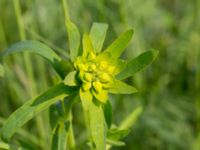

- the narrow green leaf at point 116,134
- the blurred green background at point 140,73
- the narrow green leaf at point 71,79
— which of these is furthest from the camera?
the blurred green background at point 140,73

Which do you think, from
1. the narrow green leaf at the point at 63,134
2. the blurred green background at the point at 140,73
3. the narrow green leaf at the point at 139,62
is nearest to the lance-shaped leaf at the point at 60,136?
the narrow green leaf at the point at 63,134

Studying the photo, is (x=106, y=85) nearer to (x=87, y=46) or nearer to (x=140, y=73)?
(x=87, y=46)

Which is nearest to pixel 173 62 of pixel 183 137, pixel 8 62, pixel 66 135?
pixel 183 137

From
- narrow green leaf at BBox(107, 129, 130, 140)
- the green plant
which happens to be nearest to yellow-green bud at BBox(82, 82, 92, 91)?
the green plant

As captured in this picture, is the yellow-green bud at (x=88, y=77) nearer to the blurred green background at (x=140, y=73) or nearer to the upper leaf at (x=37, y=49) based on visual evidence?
the upper leaf at (x=37, y=49)

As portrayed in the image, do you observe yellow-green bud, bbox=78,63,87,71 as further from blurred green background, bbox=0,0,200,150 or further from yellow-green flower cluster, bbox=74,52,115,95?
blurred green background, bbox=0,0,200,150

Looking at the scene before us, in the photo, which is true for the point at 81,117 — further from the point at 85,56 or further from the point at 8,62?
the point at 85,56

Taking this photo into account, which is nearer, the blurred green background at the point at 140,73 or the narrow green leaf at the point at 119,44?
the narrow green leaf at the point at 119,44
